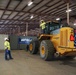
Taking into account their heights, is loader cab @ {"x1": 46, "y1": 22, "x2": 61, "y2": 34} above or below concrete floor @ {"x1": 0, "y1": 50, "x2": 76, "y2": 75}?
above

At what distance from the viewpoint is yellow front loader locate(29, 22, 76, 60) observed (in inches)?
325

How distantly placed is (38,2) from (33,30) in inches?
803

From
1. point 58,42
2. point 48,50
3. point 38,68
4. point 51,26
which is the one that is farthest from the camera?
point 51,26

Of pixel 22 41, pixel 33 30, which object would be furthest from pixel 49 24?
pixel 33 30

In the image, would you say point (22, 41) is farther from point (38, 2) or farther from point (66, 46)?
point (66, 46)

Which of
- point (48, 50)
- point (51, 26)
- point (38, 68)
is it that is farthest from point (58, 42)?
point (38, 68)

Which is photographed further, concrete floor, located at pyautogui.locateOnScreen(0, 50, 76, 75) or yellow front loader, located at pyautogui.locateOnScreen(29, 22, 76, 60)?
yellow front loader, located at pyautogui.locateOnScreen(29, 22, 76, 60)

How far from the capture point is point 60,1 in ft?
54.9

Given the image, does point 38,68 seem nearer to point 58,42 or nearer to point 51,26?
point 58,42

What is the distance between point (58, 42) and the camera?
923cm

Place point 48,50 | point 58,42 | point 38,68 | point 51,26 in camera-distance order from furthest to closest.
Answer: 1. point 51,26
2. point 48,50
3. point 58,42
4. point 38,68

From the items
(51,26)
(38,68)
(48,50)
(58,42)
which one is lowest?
(38,68)

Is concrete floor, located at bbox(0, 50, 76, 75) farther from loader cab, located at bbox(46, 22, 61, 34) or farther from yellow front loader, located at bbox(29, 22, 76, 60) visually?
loader cab, located at bbox(46, 22, 61, 34)

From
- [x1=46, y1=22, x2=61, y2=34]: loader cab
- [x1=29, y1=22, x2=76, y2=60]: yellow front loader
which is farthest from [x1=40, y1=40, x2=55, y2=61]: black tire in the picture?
[x1=46, y1=22, x2=61, y2=34]: loader cab
